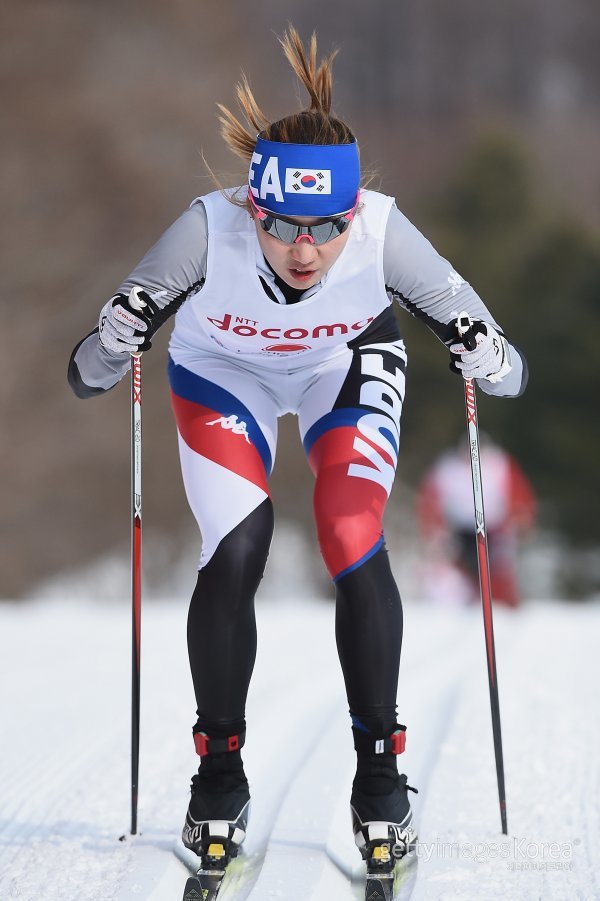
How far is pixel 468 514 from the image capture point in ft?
32.6

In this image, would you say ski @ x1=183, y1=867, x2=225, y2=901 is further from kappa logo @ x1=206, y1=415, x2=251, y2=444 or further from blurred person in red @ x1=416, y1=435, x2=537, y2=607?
blurred person in red @ x1=416, y1=435, x2=537, y2=607

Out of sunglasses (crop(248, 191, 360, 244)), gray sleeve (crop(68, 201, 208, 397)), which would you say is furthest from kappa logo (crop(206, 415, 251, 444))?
sunglasses (crop(248, 191, 360, 244))

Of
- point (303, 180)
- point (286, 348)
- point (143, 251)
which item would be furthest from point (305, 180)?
point (143, 251)

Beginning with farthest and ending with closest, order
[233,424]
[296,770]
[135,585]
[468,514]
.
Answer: [468,514], [296,770], [135,585], [233,424]

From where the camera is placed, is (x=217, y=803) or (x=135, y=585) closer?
(x=217, y=803)

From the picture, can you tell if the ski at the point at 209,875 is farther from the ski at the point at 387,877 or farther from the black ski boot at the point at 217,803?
the ski at the point at 387,877

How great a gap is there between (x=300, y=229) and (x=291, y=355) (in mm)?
415

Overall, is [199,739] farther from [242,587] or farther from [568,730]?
[568,730]

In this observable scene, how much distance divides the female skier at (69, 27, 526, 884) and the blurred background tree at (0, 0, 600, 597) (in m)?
16.4

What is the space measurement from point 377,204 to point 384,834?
1.41 metres

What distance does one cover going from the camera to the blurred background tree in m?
23.9

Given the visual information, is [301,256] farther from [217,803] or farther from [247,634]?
[217,803]

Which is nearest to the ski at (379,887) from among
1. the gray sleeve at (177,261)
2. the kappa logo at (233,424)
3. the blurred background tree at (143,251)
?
the kappa logo at (233,424)

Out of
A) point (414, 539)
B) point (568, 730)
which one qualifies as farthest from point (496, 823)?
point (414, 539)
